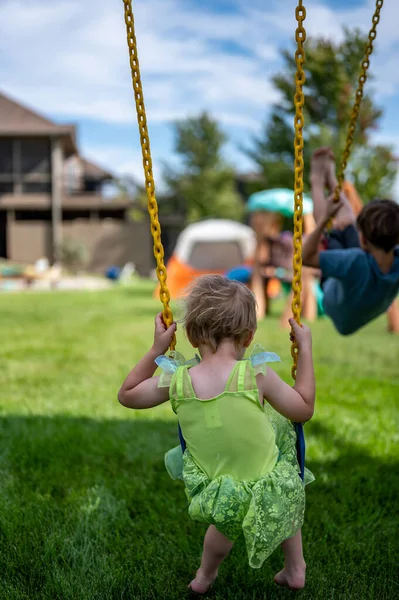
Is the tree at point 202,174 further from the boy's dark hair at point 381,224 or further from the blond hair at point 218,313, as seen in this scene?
the blond hair at point 218,313

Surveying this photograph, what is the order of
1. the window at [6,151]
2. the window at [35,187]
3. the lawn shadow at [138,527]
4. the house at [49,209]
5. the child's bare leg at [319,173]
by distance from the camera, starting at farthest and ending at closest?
1. the window at [6,151]
2. the window at [35,187]
3. the house at [49,209]
4. the child's bare leg at [319,173]
5. the lawn shadow at [138,527]

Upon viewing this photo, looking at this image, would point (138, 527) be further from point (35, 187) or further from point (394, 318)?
point (35, 187)

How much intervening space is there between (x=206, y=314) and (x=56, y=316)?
8.22m

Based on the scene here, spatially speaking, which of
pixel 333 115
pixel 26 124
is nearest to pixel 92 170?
pixel 26 124

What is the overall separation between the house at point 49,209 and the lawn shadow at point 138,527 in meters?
19.4

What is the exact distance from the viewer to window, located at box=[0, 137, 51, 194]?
24344 mm

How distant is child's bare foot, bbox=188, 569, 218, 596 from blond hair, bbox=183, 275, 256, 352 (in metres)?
0.69

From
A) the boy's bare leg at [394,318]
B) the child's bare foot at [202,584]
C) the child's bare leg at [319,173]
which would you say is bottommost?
the boy's bare leg at [394,318]

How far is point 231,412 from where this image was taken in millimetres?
1699

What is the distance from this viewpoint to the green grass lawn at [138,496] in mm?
1988

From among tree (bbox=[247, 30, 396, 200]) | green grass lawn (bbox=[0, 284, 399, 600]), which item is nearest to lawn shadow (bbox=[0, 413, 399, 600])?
green grass lawn (bbox=[0, 284, 399, 600])

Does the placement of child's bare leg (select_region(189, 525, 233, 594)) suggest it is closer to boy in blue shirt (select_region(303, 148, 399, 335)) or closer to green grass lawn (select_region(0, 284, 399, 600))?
green grass lawn (select_region(0, 284, 399, 600))

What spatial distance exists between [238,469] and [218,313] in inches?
17.0

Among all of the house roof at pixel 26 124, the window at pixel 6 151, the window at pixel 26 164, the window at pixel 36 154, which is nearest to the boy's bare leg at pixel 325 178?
the house roof at pixel 26 124
